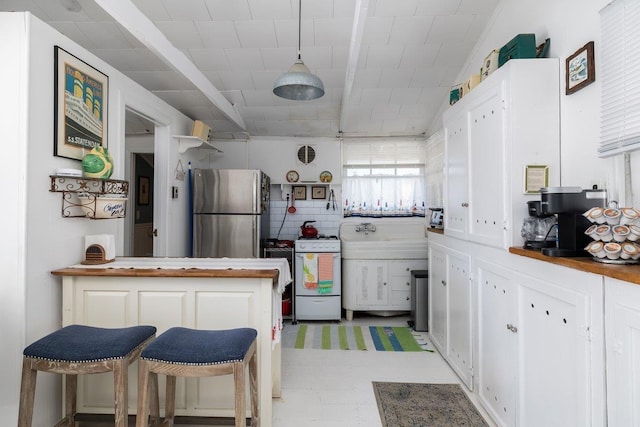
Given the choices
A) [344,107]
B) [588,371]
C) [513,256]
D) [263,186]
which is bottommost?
[588,371]

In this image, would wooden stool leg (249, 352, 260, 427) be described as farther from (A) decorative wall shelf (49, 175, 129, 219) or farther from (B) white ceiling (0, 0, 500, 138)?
(B) white ceiling (0, 0, 500, 138)

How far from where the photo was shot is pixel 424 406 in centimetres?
239

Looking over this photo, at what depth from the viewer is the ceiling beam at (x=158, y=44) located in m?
2.43

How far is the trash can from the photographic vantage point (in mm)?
3918

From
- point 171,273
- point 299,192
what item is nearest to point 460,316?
point 171,273

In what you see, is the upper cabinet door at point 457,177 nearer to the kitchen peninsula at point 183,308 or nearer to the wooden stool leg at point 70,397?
the kitchen peninsula at point 183,308

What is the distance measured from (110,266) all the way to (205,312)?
27.0 inches

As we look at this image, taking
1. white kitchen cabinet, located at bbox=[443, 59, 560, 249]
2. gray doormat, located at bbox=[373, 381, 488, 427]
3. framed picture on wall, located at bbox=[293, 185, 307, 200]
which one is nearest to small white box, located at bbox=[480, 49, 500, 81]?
white kitchen cabinet, located at bbox=[443, 59, 560, 249]

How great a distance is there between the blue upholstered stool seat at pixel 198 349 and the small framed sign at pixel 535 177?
172 centimetres

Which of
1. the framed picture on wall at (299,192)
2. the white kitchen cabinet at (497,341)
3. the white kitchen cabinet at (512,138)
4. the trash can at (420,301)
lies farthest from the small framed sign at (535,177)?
the framed picture on wall at (299,192)

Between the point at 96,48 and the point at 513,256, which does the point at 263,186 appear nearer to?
the point at 96,48

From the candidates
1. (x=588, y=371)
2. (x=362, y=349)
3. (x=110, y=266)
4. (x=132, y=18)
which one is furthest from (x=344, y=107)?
(x=588, y=371)

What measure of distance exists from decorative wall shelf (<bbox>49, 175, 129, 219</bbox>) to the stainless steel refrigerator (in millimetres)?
1608

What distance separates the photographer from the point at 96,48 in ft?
10.00
